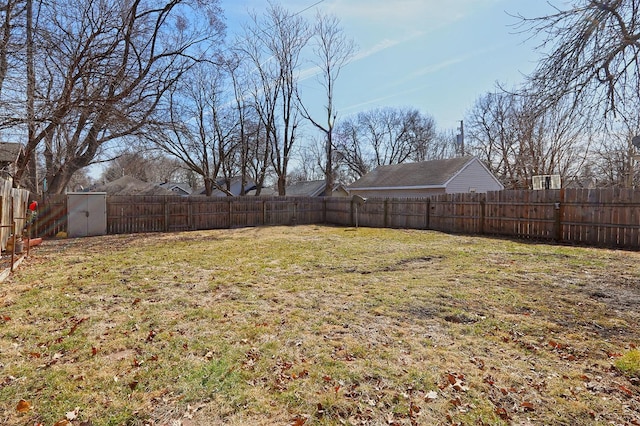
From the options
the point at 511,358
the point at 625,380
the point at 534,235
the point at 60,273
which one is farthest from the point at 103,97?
the point at 534,235

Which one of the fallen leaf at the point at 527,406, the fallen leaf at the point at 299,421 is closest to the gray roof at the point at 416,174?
the fallen leaf at the point at 527,406

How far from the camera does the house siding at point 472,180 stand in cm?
1922

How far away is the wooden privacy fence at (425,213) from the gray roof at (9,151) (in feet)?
10.3

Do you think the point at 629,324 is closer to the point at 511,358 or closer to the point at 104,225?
the point at 511,358

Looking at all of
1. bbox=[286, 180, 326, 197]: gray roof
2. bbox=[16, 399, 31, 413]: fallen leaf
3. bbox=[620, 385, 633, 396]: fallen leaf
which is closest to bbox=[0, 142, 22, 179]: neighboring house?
bbox=[16, 399, 31, 413]: fallen leaf

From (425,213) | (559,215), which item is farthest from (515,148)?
(559,215)

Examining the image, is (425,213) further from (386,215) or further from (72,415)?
(72,415)

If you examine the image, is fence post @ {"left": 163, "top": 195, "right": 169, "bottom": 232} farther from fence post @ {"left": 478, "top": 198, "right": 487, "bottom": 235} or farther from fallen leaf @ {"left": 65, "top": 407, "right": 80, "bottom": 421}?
fallen leaf @ {"left": 65, "top": 407, "right": 80, "bottom": 421}

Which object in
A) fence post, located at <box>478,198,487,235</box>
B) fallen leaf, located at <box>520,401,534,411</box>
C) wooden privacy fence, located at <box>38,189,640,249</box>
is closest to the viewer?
fallen leaf, located at <box>520,401,534,411</box>

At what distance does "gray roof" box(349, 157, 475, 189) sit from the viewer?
19.4 metres

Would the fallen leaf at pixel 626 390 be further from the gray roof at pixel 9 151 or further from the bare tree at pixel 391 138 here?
the bare tree at pixel 391 138

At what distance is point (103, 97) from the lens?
7.50 metres

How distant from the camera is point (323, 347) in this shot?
124 inches

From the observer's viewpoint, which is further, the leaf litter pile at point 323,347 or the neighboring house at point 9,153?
the neighboring house at point 9,153
